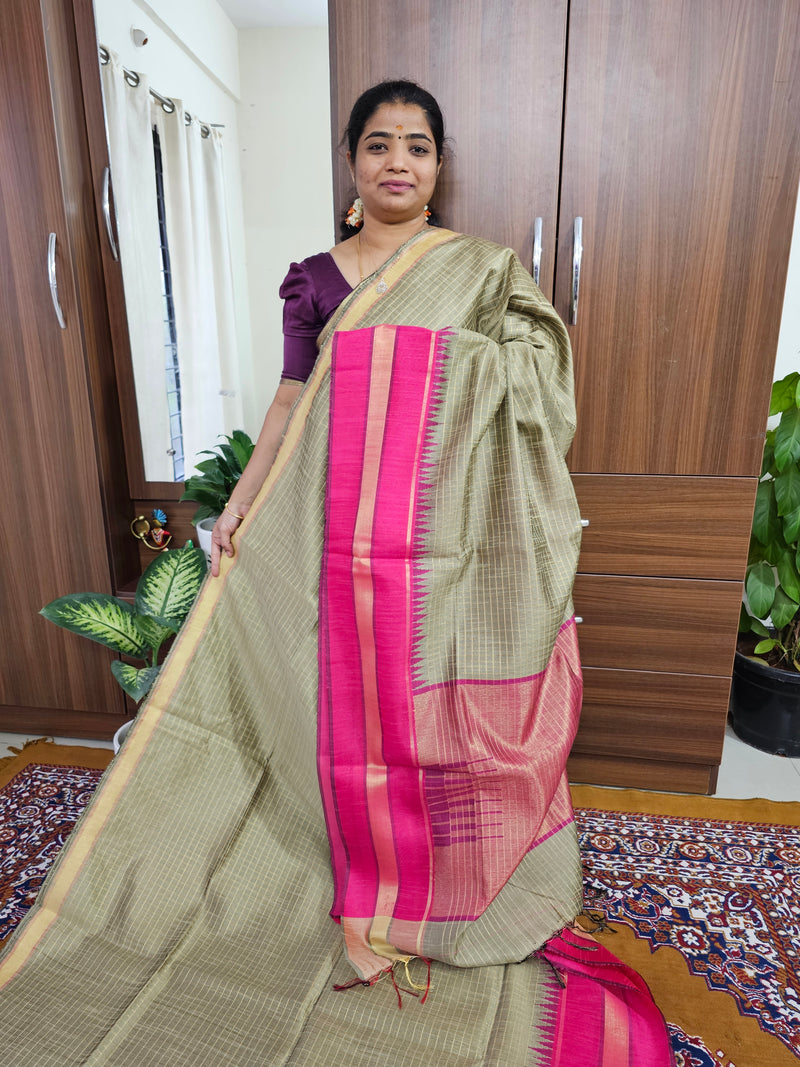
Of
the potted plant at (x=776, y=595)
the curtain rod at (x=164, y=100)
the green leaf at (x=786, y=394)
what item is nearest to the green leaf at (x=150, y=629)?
the curtain rod at (x=164, y=100)

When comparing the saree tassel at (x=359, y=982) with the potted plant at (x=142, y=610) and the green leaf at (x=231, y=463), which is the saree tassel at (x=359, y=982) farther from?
the green leaf at (x=231, y=463)

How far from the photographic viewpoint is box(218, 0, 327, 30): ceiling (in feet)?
5.56

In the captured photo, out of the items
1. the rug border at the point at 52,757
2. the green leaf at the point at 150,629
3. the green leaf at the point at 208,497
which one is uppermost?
the green leaf at the point at 208,497

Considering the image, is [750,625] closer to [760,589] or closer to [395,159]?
[760,589]

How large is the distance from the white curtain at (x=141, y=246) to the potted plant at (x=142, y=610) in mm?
471

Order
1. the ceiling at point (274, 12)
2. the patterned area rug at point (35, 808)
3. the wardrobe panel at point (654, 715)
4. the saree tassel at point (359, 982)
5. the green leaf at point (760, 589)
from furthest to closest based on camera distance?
1. the green leaf at point (760, 589)
2. the wardrobe panel at point (654, 715)
3. the ceiling at point (274, 12)
4. the patterned area rug at point (35, 808)
5. the saree tassel at point (359, 982)

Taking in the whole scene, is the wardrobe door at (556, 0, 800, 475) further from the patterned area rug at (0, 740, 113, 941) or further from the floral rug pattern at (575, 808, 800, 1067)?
the patterned area rug at (0, 740, 113, 941)

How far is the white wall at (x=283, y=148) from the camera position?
175 cm

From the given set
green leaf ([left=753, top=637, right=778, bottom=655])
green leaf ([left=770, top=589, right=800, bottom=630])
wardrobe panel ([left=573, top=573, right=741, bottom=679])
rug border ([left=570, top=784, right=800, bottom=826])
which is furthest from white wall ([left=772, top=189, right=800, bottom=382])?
rug border ([left=570, top=784, right=800, bottom=826])

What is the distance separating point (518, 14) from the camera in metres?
1.51

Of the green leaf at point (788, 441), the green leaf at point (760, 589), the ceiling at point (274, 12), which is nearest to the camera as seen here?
the ceiling at point (274, 12)

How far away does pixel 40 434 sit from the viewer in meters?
1.92

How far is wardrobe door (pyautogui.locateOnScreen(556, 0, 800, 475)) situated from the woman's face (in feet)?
1.25

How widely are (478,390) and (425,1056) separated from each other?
1001 mm
